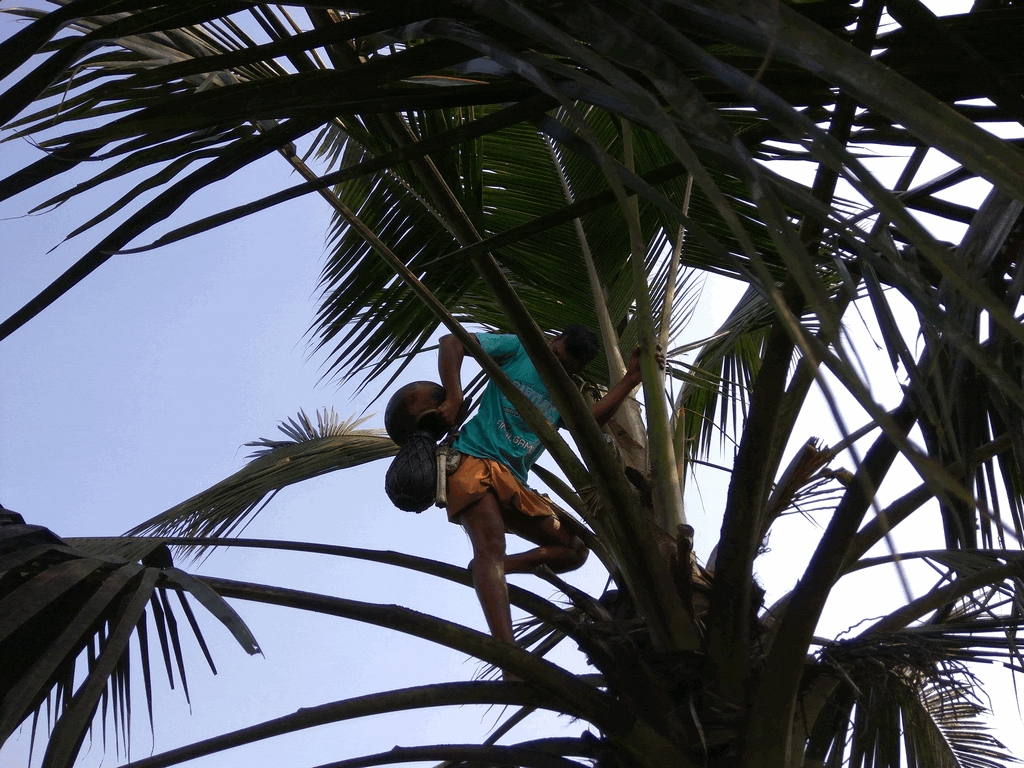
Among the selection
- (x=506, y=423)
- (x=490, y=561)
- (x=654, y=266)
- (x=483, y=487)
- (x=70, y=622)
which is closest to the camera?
(x=70, y=622)

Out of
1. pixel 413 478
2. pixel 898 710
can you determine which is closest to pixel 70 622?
pixel 413 478

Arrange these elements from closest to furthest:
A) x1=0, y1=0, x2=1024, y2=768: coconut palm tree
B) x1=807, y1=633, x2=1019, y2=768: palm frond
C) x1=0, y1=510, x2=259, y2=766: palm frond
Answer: x1=0, y1=0, x2=1024, y2=768: coconut palm tree → x1=0, y1=510, x2=259, y2=766: palm frond → x1=807, y1=633, x2=1019, y2=768: palm frond

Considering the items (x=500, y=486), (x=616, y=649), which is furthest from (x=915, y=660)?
(x=500, y=486)

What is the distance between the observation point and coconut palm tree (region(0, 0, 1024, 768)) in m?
0.78

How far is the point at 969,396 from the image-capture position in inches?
67.4

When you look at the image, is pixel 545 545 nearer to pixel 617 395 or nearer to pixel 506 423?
pixel 506 423

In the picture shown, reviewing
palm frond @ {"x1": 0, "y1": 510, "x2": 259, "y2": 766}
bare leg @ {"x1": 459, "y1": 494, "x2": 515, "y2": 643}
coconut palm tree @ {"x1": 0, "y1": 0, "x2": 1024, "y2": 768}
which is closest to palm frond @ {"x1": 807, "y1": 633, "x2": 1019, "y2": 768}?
coconut palm tree @ {"x1": 0, "y1": 0, "x2": 1024, "y2": 768}

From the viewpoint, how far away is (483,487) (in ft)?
9.81

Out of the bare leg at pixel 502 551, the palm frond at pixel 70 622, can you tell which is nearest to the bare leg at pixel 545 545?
the bare leg at pixel 502 551

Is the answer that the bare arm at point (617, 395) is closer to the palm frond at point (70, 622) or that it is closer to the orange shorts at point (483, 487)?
the orange shorts at point (483, 487)

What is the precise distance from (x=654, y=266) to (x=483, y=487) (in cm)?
156

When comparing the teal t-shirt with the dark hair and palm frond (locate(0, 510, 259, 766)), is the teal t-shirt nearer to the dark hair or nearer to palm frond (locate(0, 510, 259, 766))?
the dark hair

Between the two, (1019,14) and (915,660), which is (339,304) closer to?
(915,660)

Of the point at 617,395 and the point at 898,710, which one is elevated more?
the point at 617,395
